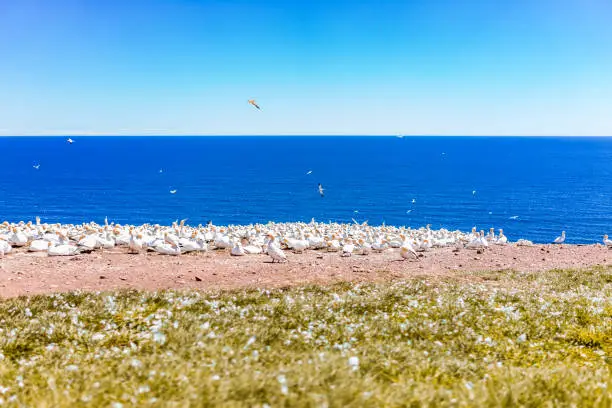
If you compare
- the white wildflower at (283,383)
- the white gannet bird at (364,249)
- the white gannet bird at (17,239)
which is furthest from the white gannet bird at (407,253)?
the white gannet bird at (17,239)

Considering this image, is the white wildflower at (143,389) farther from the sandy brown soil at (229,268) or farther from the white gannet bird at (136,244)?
the white gannet bird at (136,244)

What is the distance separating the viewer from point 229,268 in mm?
21734

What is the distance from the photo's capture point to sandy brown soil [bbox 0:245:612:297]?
18.1m

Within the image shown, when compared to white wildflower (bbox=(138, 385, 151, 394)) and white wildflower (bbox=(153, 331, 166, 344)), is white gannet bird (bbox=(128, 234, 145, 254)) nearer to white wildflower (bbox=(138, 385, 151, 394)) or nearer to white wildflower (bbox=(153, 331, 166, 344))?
white wildflower (bbox=(153, 331, 166, 344))

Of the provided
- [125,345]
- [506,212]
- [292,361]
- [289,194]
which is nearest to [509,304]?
[292,361]

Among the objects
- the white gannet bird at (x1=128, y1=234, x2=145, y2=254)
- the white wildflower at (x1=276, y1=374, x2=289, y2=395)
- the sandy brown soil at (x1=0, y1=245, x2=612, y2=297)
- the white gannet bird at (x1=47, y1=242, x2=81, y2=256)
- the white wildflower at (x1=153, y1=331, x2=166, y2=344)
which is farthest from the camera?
the white gannet bird at (x1=128, y1=234, x2=145, y2=254)

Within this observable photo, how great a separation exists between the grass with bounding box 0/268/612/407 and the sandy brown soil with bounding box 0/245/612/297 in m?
3.81

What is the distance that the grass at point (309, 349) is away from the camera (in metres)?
6.35

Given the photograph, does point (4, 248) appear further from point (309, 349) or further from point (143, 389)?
point (143, 389)

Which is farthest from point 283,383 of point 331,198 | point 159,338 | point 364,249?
point 331,198

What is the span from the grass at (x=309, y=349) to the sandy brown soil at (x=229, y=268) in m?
3.81

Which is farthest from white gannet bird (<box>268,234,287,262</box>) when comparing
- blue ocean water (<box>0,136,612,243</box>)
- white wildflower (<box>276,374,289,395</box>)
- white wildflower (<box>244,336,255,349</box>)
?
blue ocean water (<box>0,136,612,243</box>)

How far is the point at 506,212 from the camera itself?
103 meters

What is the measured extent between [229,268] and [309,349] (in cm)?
1339
